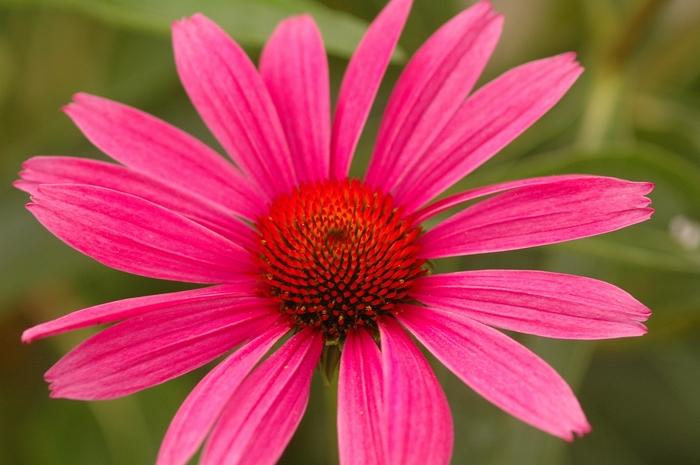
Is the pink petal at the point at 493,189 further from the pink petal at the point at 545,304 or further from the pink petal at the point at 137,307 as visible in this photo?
the pink petal at the point at 137,307

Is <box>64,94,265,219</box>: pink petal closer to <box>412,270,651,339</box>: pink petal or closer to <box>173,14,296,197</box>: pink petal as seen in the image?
<box>173,14,296,197</box>: pink petal

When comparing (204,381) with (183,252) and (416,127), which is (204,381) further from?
(416,127)

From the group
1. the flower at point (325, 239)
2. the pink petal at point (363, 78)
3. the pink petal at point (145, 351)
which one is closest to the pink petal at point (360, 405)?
the flower at point (325, 239)

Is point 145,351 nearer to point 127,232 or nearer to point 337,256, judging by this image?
point 127,232

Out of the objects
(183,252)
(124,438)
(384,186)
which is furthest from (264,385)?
(124,438)

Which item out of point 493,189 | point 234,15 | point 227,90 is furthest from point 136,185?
point 493,189
